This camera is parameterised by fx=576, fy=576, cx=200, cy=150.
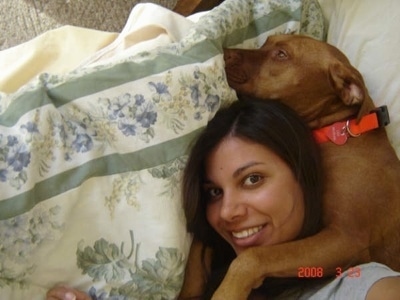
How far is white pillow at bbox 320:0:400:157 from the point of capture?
1.58 metres

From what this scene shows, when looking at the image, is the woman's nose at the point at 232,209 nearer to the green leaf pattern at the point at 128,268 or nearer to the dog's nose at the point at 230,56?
the green leaf pattern at the point at 128,268

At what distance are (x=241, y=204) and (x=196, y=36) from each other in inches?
16.3

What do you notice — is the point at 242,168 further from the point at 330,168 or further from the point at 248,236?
the point at 330,168

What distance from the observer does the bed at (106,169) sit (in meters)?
1.10

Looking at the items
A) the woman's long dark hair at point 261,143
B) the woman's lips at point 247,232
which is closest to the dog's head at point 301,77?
the woman's long dark hair at point 261,143

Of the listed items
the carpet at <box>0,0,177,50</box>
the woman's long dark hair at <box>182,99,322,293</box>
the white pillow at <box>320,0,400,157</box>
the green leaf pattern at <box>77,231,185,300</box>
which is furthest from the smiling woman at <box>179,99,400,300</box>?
the carpet at <box>0,0,177,50</box>

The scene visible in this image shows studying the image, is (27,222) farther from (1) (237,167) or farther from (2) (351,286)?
(2) (351,286)

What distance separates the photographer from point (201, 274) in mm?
1350

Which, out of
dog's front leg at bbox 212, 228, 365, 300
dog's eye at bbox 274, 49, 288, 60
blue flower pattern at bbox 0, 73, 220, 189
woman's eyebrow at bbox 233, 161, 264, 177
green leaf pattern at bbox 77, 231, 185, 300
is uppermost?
blue flower pattern at bbox 0, 73, 220, 189

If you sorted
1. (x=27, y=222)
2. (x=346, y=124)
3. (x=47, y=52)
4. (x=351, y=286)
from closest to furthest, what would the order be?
(x=27, y=222), (x=351, y=286), (x=346, y=124), (x=47, y=52)

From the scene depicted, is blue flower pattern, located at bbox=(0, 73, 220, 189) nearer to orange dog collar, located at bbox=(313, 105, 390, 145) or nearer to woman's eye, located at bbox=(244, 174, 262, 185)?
woman's eye, located at bbox=(244, 174, 262, 185)

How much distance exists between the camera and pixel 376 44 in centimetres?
162

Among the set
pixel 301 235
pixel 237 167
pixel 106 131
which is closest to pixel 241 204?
pixel 237 167

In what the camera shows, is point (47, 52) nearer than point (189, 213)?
No
